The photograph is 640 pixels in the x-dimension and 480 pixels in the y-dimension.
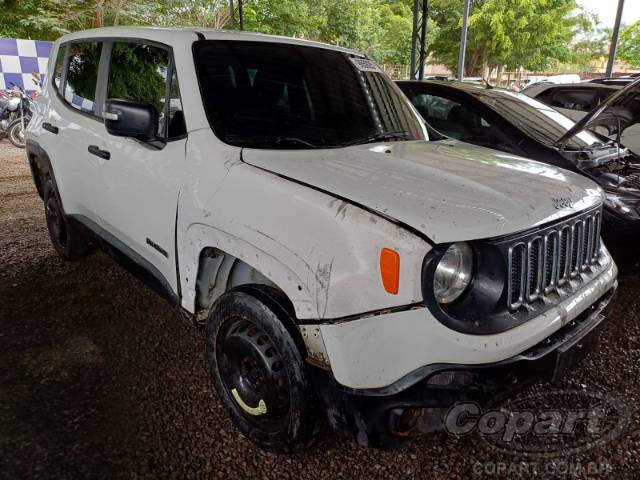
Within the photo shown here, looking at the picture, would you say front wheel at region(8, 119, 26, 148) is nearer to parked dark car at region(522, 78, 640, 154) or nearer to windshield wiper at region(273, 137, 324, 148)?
parked dark car at region(522, 78, 640, 154)

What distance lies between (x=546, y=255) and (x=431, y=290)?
61 cm

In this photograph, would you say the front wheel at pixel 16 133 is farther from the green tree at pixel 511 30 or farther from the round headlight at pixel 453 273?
the green tree at pixel 511 30

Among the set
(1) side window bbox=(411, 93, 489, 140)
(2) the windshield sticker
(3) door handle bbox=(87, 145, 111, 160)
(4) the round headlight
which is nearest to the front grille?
(4) the round headlight

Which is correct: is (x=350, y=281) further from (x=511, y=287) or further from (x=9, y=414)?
(x=9, y=414)

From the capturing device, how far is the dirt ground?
2154 mm

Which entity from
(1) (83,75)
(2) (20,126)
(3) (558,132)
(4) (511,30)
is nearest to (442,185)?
(1) (83,75)

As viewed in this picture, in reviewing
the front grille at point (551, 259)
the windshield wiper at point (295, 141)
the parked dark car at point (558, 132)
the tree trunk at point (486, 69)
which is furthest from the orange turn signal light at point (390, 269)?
the tree trunk at point (486, 69)

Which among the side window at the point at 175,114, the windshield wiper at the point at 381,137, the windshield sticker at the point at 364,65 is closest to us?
the side window at the point at 175,114

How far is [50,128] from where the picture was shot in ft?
12.0

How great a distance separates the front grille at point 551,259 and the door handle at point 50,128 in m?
3.21

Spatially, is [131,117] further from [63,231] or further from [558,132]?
[558,132]

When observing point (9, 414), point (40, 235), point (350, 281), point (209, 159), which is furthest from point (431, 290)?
point (40, 235)

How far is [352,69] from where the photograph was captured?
307 centimetres

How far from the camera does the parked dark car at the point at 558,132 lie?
11.8 ft
